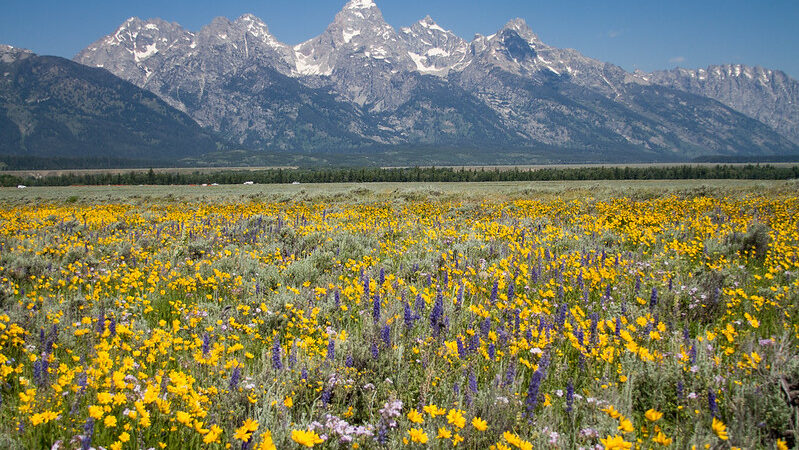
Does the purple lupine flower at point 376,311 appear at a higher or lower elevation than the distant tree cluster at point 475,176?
lower

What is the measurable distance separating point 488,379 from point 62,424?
313 centimetres

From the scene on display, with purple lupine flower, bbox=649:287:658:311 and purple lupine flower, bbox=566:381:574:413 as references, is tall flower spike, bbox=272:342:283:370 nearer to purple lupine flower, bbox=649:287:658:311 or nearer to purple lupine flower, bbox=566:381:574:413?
purple lupine flower, bbox=566:381:574:413

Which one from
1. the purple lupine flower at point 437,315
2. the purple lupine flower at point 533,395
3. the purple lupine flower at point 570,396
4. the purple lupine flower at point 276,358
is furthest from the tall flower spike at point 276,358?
the purple lupine flower at point 570,396

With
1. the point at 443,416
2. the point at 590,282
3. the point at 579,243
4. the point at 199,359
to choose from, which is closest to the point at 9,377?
the point at 199,359

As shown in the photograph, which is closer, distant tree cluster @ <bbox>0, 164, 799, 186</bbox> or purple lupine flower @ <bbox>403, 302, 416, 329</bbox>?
purple lupine flower @ <bbox>403, 302, 416, 329</bbox>

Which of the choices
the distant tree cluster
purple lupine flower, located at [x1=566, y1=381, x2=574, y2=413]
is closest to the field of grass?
purple lupine flower, located at [x1=566, y1=381, x2=574, y2=413]

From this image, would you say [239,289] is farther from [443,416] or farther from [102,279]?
[443,416]

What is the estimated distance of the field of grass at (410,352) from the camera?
268cm

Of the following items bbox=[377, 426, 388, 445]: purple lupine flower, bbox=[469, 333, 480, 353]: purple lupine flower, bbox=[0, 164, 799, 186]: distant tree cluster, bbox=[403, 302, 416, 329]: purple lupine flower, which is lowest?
bbox=[377, 426, 388, 445]: purple lupine flower

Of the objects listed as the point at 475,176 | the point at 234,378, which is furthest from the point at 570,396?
the point at 475,176

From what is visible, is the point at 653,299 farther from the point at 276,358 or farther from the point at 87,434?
the point at 87,434

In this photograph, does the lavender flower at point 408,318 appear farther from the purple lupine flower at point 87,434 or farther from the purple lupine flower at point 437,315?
the purple lupine flower at point 87,434

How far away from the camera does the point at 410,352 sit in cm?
394

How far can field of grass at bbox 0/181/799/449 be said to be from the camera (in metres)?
2.68
